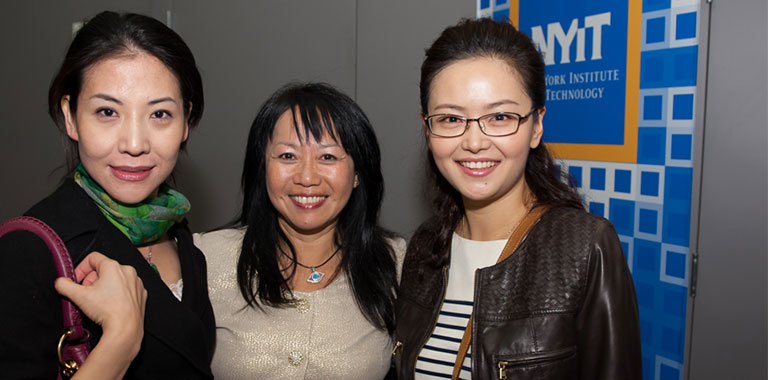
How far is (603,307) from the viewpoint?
1.42 meters

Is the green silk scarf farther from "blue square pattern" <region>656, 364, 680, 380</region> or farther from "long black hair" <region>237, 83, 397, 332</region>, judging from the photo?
"blue square pattern" <region>656, 364, 680, 380</region>

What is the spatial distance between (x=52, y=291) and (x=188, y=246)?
1.88ft

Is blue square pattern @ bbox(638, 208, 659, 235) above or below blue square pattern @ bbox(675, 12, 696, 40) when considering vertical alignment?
below

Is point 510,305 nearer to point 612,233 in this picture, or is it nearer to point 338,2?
point 612,233

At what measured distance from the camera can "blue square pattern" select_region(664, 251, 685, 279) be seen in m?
1.84

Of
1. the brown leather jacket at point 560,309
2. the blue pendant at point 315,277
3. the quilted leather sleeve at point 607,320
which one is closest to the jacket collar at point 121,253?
the blue pendant at point 315,277

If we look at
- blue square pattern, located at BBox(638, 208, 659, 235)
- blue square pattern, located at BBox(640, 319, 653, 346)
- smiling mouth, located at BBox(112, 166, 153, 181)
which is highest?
smiling mouth, located at BBox(112, 166, 153, 181)

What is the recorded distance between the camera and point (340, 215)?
2150 mm

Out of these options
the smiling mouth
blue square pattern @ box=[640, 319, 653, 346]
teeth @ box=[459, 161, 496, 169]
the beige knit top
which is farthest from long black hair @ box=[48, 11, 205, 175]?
blue square pattern @ box=[640, 319, 653, 346]

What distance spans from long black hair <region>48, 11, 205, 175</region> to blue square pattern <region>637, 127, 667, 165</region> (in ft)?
4.87

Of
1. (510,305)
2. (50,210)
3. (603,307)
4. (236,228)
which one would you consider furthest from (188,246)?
(603,307)

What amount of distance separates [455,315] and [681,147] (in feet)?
3.07

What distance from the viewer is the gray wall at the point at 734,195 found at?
1.66 meters

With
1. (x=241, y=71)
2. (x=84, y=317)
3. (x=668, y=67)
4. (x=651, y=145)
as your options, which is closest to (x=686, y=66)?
(x=668, y=67)
